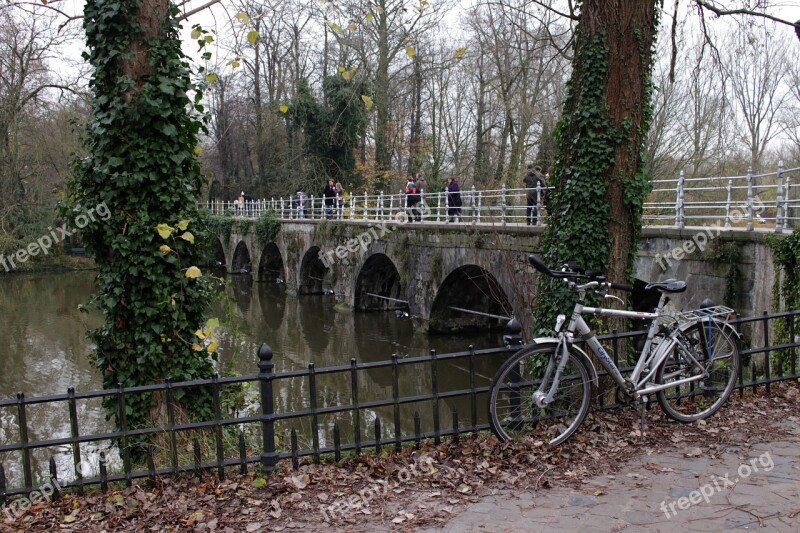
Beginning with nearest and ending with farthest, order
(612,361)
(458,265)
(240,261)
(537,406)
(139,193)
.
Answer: (537,406) → (612,361) → (139,193) → (458,265) → (240,261)

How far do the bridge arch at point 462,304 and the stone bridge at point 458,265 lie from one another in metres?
0.03

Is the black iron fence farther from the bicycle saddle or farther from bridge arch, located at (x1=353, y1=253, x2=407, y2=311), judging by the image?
bridge arch, located at (x1=353, y1=253, x2=407, y2=311)

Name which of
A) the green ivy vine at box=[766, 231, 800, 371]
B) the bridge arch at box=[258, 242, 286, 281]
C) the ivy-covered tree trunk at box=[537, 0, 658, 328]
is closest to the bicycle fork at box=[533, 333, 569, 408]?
the ivy-covered tree trunk at box=[537, 0, 658, 328]

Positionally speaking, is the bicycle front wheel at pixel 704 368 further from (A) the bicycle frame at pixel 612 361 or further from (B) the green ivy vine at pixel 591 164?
(B) the green ivy vine at pixel 591 164

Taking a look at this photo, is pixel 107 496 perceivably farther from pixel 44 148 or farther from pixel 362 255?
pixel 44 148

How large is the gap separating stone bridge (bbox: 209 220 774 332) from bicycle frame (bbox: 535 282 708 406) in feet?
16.3

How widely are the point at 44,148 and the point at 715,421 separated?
109 feet

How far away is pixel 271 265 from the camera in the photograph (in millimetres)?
35344

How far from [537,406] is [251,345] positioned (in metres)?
14.4

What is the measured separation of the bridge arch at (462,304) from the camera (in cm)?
1784

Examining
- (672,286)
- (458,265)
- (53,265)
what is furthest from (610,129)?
(53,265)

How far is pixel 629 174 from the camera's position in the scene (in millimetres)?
6305

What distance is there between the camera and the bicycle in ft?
14.5

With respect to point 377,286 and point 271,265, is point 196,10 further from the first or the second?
point 271,265
